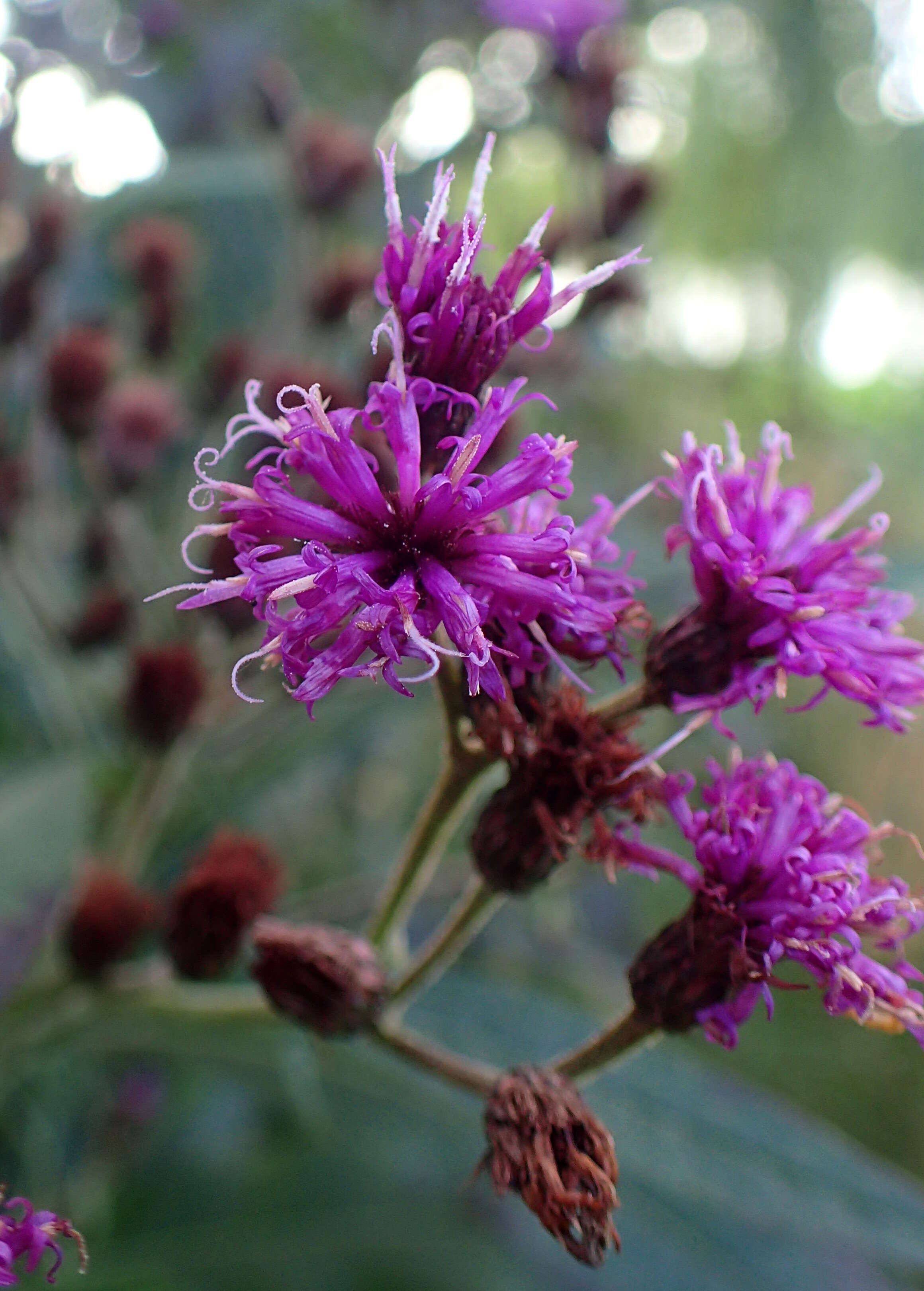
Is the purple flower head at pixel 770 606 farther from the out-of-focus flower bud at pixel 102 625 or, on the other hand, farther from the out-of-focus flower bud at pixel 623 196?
the out-of-focus flower bud at pixel 623 196

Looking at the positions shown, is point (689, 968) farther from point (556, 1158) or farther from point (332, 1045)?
point (332, 1045)

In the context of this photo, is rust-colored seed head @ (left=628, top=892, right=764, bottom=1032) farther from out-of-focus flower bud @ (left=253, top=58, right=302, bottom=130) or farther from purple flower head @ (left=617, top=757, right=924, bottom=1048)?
out-of-focus flower bud @ (left=253, top=58, right=302, bottom=130)

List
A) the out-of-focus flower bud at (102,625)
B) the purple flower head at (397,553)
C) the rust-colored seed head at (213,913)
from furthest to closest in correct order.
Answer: the out-of-focus flower bud at (102,625), the rust-colored seed head at (213,913), the purple flower head at (397,553)

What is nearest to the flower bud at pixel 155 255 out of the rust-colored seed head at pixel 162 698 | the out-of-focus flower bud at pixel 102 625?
the out-of-focus flower bud at pixel 102 625

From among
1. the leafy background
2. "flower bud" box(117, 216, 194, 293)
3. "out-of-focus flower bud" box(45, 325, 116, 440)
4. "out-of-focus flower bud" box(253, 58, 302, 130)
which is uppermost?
"out-of-focus flower bud" box(253, 58, 302, 130)

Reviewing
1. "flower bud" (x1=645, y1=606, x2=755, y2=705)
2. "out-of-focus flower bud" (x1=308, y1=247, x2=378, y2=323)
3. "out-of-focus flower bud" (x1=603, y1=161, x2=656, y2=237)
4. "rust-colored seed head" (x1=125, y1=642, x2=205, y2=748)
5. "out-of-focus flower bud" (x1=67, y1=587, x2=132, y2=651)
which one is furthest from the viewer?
"out-of-focus flower bud" (x1=603, y1=161, x2=656, y2=237)

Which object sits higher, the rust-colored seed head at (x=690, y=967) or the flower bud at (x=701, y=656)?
the flower bud at (x=701, y=656)

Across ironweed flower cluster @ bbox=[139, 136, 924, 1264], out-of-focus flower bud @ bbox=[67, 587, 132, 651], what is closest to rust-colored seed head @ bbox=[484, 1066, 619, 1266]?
ironweed flower cluster @ bbox=[139, 136, 924, 1264]
